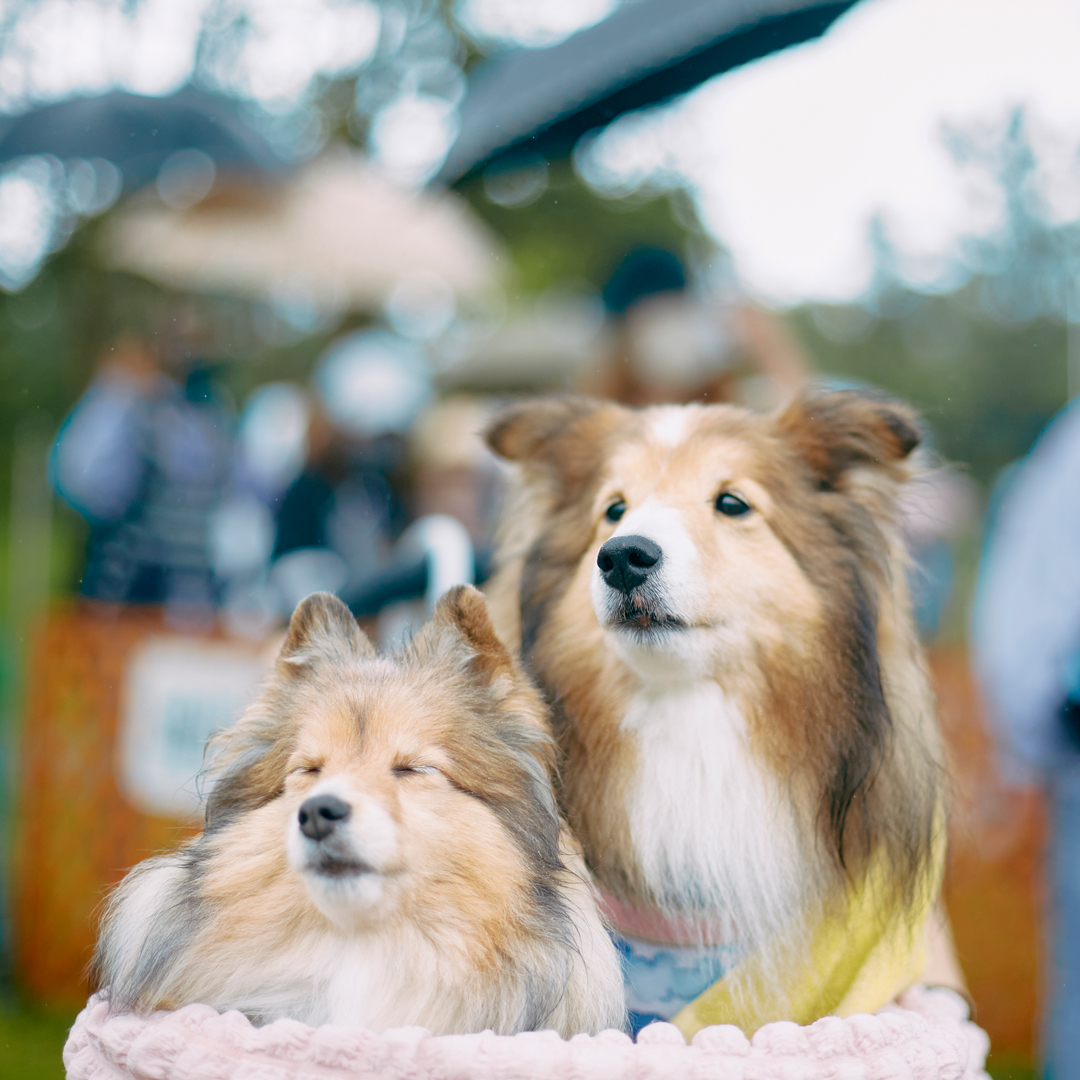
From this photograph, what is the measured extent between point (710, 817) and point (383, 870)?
Answer: 0.44m

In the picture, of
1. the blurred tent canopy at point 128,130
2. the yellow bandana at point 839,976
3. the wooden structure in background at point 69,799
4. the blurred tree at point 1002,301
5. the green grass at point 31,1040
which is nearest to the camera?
the yellow bandana at point 839,976

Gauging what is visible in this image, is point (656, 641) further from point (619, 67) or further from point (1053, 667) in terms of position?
point (1053, 667)

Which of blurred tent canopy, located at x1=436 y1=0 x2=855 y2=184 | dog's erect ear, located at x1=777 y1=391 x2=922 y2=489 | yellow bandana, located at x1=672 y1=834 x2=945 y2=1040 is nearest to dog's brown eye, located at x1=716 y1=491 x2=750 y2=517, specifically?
dog's erect ear, located at x1=777 y1=391 x2=922 y2=489

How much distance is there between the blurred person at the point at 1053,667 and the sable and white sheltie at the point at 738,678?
0.99 m

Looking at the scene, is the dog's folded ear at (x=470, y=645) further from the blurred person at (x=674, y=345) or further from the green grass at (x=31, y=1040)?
the green grass at (x=31, y=1040)

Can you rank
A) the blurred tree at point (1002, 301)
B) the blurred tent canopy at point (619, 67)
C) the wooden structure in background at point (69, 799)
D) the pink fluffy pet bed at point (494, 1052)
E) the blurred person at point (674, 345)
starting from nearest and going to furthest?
the pink fluffy pet bed at point (494, 1052)
the blurred tent canopy at point (619, 67)
the blurred person at point (674, 345)
the blurred tree at point (1002, 301)
the wooden structure in background at point (69, 799)

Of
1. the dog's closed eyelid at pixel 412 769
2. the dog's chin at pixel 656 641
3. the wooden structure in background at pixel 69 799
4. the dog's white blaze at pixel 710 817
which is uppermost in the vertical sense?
the dog's chin at pixel 656 641

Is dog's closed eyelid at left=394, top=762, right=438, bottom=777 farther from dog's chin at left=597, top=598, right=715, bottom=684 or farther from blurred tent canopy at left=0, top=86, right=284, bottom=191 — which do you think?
blurred tent canopy at left=0, top=86, right=284, bottom=191

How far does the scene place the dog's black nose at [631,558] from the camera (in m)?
1.21

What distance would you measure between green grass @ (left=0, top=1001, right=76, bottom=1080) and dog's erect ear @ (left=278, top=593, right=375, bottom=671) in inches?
107

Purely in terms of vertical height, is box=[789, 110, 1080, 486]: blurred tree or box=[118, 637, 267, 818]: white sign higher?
box=[789, 110, 1080, 486]: blurred tree

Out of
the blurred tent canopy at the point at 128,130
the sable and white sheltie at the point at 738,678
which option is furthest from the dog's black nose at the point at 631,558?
the blurred tent canopy at the point at 128,130

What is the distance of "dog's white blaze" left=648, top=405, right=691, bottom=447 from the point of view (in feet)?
4.61

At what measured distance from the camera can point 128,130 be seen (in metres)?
4.71
